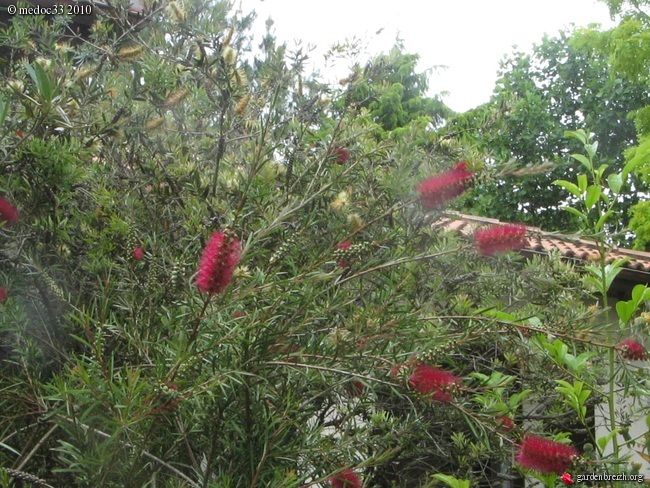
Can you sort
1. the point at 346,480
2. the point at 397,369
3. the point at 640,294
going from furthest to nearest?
1. the point at 640,294
2. the point at 397,369
3. the point at 346,480

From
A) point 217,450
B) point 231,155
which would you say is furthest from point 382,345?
point 231,155

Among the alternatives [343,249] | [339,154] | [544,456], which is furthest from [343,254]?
[544,456]

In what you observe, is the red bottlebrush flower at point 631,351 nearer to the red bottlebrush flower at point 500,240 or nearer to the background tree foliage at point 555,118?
the red bottlebrush flower at point 500,240

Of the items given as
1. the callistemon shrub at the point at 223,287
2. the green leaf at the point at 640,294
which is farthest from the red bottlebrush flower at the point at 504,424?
the green leaf at the point at 640,294

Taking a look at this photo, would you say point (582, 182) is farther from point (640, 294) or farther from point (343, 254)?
point (343, 254)

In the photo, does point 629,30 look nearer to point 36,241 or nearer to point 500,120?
point 500,120

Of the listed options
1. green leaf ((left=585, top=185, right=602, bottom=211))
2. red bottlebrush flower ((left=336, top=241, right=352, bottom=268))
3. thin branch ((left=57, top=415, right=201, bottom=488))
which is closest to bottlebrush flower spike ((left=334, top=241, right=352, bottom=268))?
red bottlebrush flower ((left=336, top=241, right=352, bottom=268))

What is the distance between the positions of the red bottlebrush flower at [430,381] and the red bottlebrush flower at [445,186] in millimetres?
491

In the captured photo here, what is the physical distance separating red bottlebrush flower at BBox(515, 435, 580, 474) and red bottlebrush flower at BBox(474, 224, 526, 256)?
1.88ft

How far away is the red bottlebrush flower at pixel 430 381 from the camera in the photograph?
5.69 ft

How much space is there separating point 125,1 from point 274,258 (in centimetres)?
176

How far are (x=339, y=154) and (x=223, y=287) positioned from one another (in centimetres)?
112

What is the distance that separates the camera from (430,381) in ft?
5.69

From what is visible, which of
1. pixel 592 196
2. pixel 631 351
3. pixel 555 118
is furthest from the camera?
pixel 555 118
